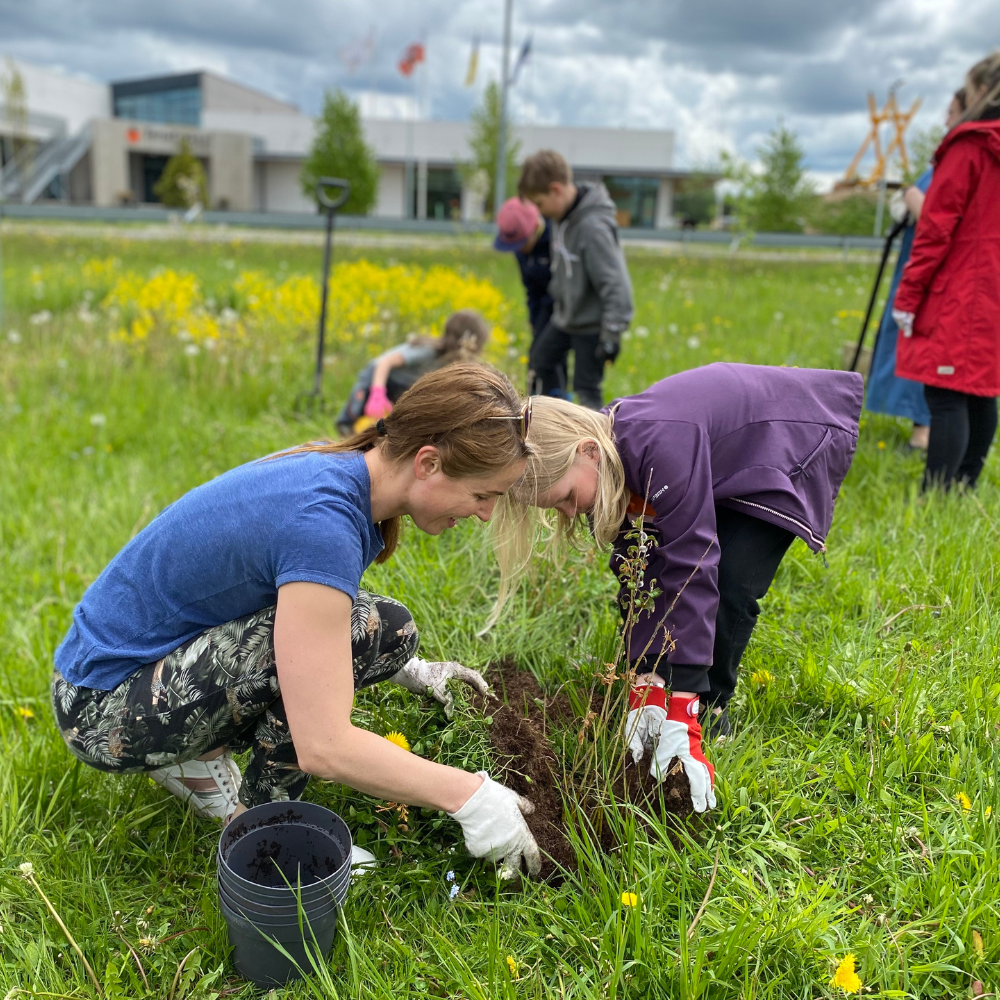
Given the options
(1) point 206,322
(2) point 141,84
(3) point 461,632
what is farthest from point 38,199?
(3) point 461,632

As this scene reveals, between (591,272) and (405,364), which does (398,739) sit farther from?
(591,272)

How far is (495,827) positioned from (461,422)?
801mm

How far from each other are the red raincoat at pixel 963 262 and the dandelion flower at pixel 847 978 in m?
2.49

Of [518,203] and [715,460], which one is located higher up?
[518,203]

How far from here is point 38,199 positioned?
4191cm

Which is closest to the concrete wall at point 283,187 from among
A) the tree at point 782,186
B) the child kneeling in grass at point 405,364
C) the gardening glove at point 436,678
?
the tree at point 782,186

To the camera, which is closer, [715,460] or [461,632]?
[715,460]

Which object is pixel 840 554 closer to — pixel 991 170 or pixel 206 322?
pixel 991 170

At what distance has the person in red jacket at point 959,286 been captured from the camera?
10.5 feet

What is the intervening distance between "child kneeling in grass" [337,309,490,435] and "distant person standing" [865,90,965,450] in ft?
6.58

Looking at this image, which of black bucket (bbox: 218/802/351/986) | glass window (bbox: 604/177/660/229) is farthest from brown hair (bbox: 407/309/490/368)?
glass window (bbox: 604/177/660/229)

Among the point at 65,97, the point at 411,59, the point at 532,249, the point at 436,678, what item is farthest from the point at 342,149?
the point at 436,678

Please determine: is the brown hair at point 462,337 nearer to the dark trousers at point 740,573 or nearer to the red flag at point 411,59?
the dark trousers at point 740,573

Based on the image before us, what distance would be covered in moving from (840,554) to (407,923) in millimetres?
1900
